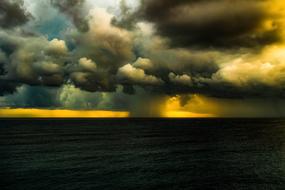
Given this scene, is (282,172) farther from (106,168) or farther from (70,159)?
(70,159)

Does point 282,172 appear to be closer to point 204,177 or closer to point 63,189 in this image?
point 204,177

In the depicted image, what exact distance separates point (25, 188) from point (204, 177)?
2952cm

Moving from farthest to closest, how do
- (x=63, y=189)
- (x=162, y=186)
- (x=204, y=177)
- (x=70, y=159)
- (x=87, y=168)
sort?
(x=70, y=159)
(x=87, y=168)
(x=204, y=177)
(x=162, y=186)
(x=63, y=189)

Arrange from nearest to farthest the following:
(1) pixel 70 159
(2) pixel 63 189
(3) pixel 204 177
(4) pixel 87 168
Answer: (2) pixel 63 189, (3) pixel 204 177, (4) pixel 87 168, (1) pixel 70 159

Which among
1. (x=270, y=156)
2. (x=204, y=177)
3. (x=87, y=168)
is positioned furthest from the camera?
(x=270, y=156)

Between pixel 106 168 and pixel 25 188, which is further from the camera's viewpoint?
pixel 106 168

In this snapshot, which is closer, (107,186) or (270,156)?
(107,186)

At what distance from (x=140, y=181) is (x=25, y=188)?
1765cm

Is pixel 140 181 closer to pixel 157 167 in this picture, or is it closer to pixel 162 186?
pixel 162 186

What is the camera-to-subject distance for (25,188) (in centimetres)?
4162

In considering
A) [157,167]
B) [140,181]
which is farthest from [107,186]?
[157,167]

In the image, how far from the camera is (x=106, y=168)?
56.6m

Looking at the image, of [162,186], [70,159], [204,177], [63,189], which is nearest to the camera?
[63,189]

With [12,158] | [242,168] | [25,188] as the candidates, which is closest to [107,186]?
[25,188]
